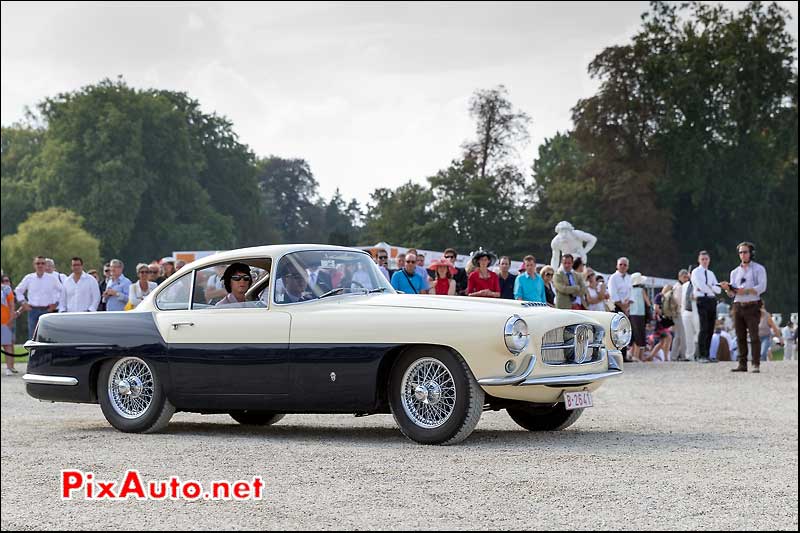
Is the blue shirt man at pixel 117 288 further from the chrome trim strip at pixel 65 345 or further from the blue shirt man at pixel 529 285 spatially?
the chrome trim strip at pixel 65 345

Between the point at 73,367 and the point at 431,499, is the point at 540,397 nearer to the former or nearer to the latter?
the point at 431,499

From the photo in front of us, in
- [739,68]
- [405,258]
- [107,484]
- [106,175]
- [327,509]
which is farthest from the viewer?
[106,175]

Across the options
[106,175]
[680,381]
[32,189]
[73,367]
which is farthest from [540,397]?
[32,189]

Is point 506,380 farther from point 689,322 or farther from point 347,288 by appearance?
point 689,322

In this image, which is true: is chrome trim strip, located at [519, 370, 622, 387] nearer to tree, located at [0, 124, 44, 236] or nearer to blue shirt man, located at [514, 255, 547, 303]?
blue shirt man, located at [514, 255, 547, 303]

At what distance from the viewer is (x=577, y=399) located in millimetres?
10602

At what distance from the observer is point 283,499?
7402mm

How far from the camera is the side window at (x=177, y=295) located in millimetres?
11367

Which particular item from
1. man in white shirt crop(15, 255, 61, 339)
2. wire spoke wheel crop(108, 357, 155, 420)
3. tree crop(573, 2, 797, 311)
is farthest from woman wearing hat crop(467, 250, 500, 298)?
tree crop(573, 2, 797, 311)

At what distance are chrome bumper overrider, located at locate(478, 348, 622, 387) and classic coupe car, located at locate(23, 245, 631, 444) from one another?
0.01m

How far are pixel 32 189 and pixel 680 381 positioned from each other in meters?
64.2

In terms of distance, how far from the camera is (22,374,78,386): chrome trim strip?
38.0 ft

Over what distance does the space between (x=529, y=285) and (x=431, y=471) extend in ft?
28.8

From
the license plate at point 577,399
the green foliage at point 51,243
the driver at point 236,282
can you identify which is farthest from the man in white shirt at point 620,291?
the green foliage at point 51,243
